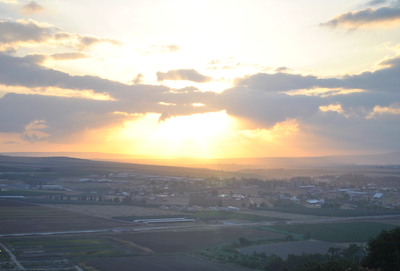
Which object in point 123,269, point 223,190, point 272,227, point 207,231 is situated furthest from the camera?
point 223,190

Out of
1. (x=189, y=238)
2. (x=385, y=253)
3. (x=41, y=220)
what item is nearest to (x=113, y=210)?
(x=41, y=220)

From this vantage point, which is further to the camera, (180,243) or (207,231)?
(207,231)

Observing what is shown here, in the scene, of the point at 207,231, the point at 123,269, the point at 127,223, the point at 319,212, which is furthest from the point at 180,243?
the point at 319,212

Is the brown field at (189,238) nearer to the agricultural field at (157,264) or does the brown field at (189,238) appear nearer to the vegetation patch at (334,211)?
the agricultural field at (157,264)

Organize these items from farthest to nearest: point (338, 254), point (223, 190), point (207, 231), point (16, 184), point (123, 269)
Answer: point (223, 190) → point (16, 184) → point (207, 231) → point (338, 254) → point (123, 269)

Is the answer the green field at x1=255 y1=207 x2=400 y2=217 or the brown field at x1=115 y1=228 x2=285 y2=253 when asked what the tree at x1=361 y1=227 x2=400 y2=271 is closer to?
the brown field at x1=115 y1=228 x2=285 y2=253

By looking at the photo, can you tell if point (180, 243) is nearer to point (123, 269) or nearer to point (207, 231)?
point (207, 231)

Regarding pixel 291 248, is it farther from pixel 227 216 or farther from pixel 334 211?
pixel 334 211
